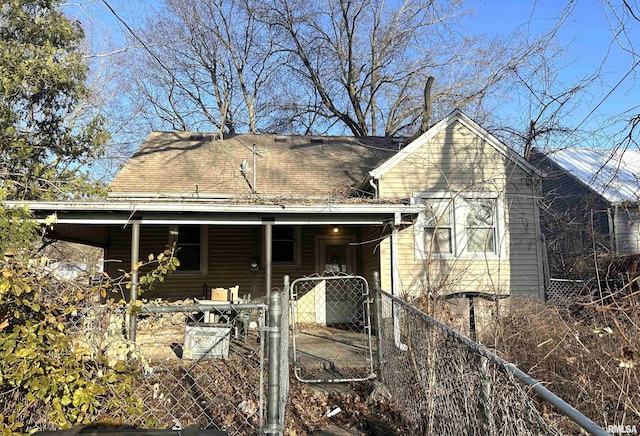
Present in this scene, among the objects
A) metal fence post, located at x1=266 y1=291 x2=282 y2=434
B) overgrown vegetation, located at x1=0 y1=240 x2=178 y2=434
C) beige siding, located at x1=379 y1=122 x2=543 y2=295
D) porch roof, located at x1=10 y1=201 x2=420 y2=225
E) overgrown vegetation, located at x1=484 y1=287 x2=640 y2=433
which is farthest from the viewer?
beige siding, located at x1=379 y1=122 x2=543 y2=295

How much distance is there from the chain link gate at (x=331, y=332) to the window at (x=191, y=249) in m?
2.81

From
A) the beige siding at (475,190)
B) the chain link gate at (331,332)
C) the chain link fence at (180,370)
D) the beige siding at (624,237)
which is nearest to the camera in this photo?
the chain link fence at (180,370)

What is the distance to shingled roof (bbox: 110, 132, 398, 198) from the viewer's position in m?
11.8

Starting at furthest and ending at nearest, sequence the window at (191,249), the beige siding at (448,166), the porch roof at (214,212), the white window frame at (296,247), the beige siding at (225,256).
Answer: the white window frame at (296,247) → the window at (191,249) → the beige siding at (225,256) → the beige siding at (448,166) → the porch roof at (214,212)

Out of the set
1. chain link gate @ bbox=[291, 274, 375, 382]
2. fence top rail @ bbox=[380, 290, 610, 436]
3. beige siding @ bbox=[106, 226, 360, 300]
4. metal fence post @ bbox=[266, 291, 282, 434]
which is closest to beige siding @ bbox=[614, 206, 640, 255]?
chain link gate @ bbox=[291, 274, 375, 382]

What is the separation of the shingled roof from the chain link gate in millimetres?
2836

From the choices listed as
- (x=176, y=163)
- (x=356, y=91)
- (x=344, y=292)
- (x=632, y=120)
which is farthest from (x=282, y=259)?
(x=356, y=91)

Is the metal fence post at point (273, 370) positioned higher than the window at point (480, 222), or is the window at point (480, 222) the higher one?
the window at point (480, 222)

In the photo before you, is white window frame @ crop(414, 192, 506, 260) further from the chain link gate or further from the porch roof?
the chain link gate

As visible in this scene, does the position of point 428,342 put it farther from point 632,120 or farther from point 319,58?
point 319,58

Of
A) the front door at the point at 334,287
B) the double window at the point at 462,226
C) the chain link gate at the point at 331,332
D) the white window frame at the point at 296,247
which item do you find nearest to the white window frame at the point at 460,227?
the double window at the point at 462,226

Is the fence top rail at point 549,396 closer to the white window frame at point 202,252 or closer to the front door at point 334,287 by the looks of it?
the front door at point 334,287

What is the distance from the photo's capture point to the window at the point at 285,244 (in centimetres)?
1228

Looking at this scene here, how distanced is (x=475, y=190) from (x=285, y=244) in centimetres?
528
